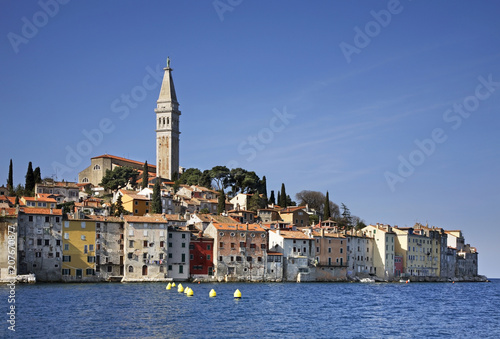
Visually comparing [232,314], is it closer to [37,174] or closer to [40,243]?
[40,243]

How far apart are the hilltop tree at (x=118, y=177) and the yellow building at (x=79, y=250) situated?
125ft

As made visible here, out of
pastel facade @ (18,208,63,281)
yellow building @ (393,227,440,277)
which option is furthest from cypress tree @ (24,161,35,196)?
yellow building @ (393,227,440,277)

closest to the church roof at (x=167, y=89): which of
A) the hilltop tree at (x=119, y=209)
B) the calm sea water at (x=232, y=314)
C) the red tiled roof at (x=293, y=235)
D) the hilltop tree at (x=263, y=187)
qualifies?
the hilltop tree at (x=263, y=187)

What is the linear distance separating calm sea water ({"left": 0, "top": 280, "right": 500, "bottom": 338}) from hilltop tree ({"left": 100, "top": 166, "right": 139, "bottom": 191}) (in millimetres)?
45799

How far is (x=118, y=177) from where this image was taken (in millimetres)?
103750

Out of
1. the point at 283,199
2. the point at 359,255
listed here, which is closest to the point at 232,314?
the point at 359,255

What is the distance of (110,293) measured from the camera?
50719 mm

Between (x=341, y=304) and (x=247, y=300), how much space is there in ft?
22.8

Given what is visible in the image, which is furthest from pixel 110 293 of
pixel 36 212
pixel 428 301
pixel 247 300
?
pixel 428 301

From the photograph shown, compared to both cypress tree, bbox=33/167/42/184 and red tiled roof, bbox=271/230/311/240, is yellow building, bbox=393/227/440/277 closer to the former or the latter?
red tiled roof, bbox=271/230/311/240

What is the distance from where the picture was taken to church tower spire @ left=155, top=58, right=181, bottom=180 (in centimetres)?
11625

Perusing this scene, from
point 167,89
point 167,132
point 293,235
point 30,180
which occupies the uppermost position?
point 167,89

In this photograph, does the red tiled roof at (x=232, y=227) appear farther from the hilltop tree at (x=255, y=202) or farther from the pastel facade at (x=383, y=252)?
the pastel facade at (x=383, y=252)

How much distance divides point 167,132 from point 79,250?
55906mm
